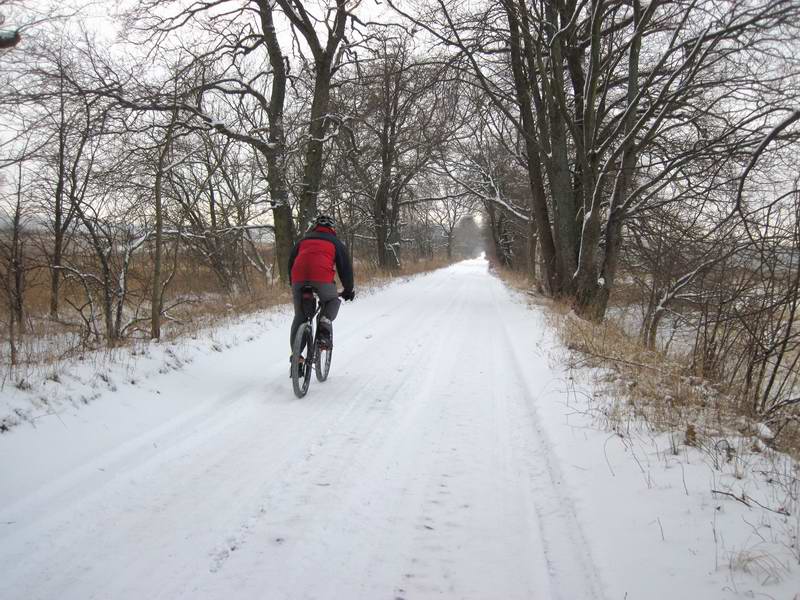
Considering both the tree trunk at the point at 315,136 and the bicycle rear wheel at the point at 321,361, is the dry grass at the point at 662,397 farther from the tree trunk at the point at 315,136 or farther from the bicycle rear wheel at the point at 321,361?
the tree trunk at the point at 315,136

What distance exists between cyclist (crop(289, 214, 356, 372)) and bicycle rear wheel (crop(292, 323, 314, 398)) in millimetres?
152

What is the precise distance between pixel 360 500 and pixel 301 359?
2232mm

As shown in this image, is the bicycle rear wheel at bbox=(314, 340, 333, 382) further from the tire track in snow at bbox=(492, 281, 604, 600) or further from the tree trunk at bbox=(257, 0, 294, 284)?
the tree trunk at bbox=(257, 0, 294, 284)

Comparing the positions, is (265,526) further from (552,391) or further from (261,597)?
(552,391)

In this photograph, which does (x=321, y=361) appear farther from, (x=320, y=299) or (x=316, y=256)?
(x=316, y=256)

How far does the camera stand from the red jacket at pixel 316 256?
5.11 m

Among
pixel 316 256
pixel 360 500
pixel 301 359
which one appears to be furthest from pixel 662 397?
pixel 316 256

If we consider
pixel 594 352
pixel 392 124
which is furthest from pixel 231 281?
pixel 594 352

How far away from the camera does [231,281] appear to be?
51.2 feet

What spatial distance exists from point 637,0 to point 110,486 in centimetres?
1001

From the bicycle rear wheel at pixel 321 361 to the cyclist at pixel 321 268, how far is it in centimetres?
8

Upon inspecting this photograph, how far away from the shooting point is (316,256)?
5105 millimetres

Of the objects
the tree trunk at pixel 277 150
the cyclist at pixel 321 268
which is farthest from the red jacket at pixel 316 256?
the tree trunk at pixel 277 150

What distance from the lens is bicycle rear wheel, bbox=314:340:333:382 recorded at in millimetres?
5309
